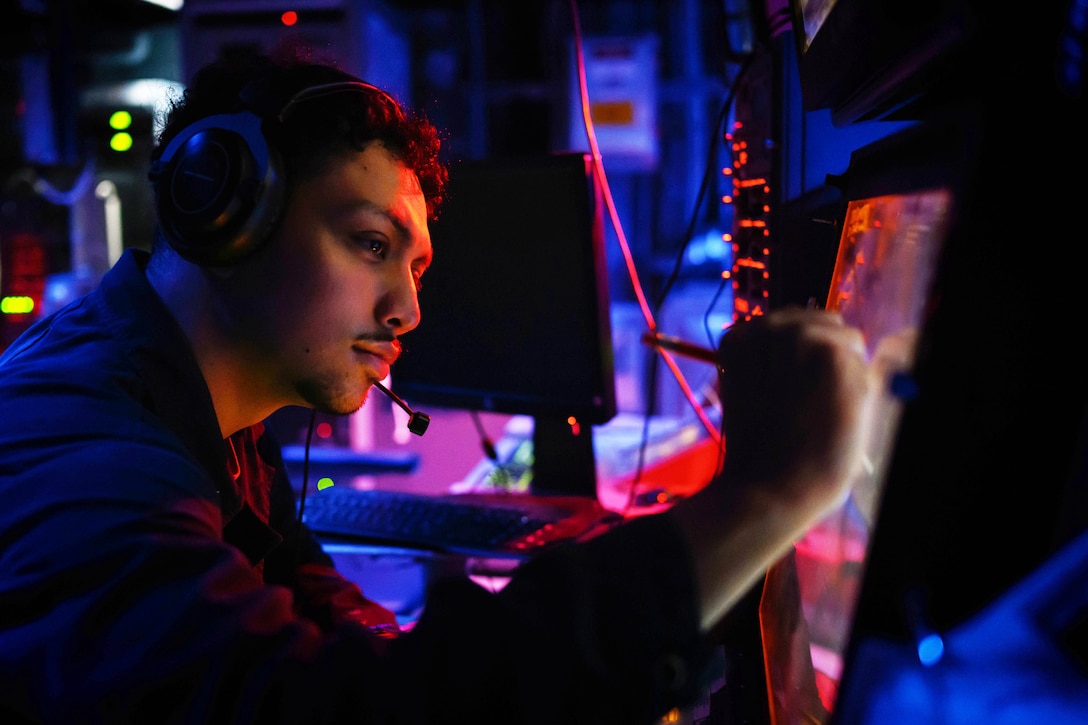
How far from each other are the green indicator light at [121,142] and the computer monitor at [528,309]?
0.45m

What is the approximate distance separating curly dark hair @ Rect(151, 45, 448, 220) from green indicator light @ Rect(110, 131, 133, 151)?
0.61 ft

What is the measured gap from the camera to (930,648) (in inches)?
15.8

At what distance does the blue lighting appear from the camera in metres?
0.40

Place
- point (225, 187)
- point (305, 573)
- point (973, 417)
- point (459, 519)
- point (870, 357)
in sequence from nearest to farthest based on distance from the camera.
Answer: point (973, 417) < point (870, 357) < point (225, 187) < point (305, 573) < point (459, 519)

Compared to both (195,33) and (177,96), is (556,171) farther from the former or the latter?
(195,33)

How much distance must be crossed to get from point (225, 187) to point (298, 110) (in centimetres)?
12

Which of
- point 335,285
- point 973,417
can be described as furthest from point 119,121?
point 973,417

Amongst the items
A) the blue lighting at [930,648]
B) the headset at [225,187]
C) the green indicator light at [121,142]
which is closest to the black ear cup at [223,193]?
the headset at [225,187]

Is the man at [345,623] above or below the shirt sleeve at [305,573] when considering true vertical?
above

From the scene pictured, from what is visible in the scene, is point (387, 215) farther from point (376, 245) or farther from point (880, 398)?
point (880, 398)

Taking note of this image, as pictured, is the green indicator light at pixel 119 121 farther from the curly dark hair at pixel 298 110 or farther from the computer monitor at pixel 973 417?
the computer monitor at pixel 973 417

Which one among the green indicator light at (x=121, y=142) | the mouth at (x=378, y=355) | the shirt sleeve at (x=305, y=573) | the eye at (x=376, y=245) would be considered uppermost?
the green indicator light at (x=121, y=142)

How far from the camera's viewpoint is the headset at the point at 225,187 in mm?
724

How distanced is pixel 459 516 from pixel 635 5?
362 centimetres
